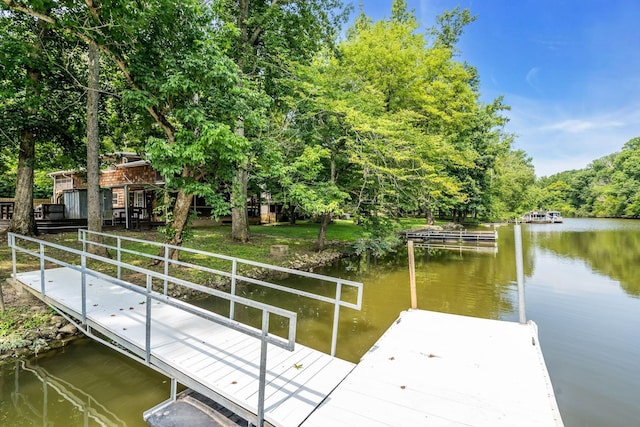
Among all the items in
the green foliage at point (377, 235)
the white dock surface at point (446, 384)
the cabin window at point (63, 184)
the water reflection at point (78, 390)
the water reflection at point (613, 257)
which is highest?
the cabin window at point (63, 184)

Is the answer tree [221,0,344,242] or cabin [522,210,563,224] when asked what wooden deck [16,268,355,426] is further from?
cabin [522,210,563,224]

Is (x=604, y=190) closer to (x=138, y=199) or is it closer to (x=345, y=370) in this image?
(x=138, y=199)

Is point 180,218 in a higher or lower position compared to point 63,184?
lower

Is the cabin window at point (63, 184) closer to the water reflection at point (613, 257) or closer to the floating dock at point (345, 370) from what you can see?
the floating dock at point (345, 370)

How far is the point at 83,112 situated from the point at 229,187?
260 inches

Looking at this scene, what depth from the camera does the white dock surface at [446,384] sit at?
105 inches

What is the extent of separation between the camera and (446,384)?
3.27m

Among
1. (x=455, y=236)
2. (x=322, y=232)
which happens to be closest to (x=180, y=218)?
(x=322, y=232)

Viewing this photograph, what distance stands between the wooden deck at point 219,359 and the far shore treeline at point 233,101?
118 inches

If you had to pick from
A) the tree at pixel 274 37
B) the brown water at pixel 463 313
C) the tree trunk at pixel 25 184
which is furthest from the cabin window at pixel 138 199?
Result: the brown water at pixel 463 313

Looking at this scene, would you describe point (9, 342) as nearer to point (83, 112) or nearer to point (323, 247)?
point (83, 112)

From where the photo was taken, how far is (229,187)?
342 inches

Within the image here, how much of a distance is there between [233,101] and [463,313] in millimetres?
7753

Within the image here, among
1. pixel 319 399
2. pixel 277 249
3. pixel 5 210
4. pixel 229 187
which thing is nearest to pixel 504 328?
pixel 319 399
